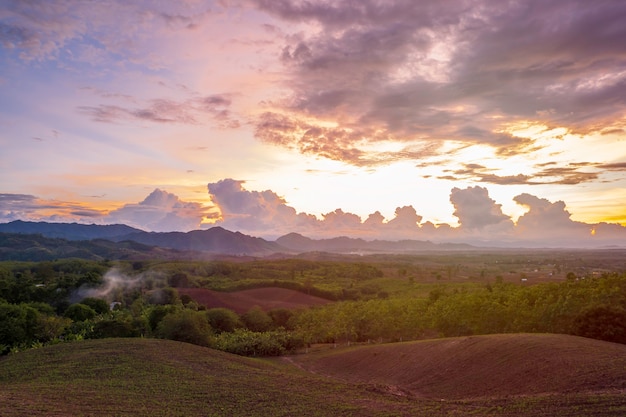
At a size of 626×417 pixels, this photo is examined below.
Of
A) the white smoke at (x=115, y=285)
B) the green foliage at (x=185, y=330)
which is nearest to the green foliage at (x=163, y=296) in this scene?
the white smoke at (x=115, y=285)

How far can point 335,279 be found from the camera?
169 metres

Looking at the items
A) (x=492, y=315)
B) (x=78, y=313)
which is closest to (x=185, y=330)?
(x=78, y=313)

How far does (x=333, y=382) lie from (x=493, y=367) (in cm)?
1386

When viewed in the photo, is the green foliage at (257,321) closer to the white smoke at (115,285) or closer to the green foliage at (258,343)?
the green foliage at (258,343)

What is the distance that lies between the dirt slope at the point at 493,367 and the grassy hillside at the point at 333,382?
0.39ft

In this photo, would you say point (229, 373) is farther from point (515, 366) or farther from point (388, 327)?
point (388, 327)

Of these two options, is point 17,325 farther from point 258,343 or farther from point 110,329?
point 258,343

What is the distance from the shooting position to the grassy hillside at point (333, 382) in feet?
81.9

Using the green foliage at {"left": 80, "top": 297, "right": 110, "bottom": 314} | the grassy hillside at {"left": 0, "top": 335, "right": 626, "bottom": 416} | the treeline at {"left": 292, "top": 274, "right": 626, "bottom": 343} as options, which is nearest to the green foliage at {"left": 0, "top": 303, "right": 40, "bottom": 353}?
the grassy hillside at {"left": 0, "top": 335, "right": 626, "bottom": 416}

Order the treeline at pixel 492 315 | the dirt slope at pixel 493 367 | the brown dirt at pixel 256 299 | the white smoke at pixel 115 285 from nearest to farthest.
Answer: the dirt slope at pixel 493 367
the treeline at pixel 492 315
the brown dirt at pixel 256 299
the white smoke at pixel 115 285

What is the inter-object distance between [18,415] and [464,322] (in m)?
51.8

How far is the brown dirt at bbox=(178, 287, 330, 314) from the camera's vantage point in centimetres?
9888

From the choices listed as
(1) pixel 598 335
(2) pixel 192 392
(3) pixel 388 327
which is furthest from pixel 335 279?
(2) pixel 192 392

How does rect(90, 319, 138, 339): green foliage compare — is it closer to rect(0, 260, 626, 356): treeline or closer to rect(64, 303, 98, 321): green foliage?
rect(0, 260, 626, 356): treeline
